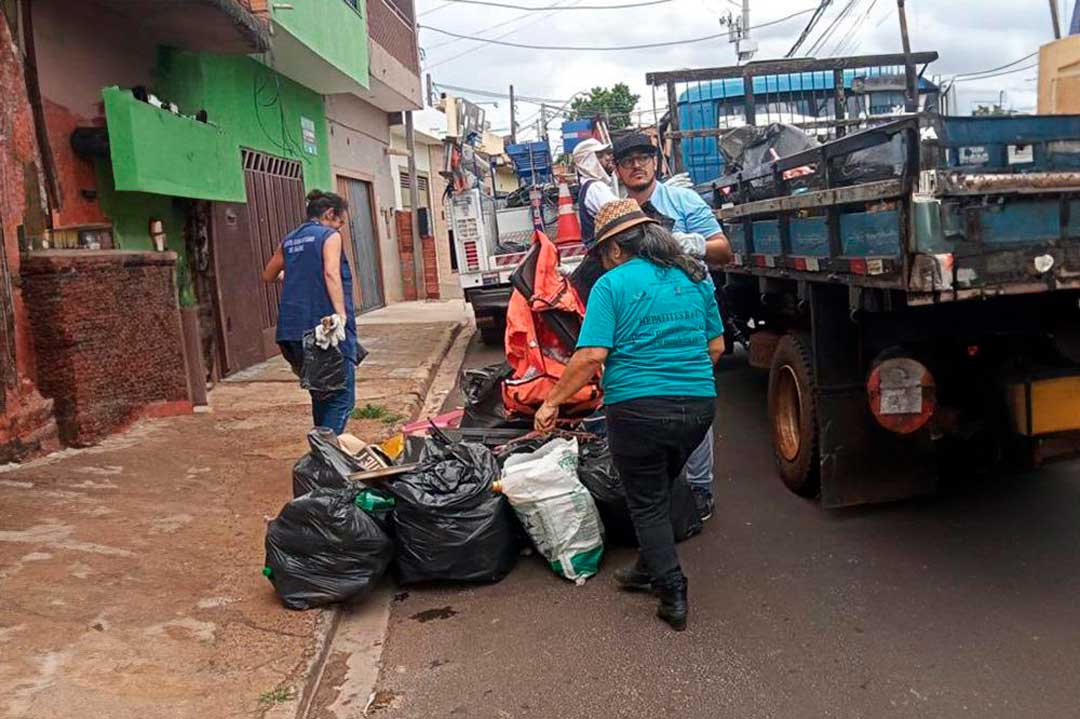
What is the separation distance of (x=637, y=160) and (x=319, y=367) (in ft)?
7.63

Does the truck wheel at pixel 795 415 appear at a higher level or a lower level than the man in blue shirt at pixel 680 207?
lower

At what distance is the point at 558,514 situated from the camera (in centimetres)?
418

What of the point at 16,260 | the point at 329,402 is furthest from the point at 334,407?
the point at 16,260

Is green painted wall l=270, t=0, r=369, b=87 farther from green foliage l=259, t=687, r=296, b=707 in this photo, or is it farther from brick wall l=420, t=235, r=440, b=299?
green foliage l=259, t=687, r=296, b=707

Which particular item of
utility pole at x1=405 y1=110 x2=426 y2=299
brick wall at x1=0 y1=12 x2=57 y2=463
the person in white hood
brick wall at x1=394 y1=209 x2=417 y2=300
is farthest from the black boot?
utility pole at x1=405 y1=110 x2=426 y2=299

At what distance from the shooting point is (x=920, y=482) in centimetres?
482

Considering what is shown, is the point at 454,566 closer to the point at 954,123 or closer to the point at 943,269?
the point at 943,269

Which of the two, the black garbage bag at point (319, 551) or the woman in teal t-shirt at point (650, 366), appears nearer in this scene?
the woman in teal t-shirt at point (650, 366)

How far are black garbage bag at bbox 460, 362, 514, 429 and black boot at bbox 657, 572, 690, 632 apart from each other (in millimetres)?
1923

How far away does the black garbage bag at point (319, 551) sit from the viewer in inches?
153

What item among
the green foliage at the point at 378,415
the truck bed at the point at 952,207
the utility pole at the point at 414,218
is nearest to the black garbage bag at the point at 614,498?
the truck bed at the point at 952,207

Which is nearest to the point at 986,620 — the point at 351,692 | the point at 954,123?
the point at 954,123

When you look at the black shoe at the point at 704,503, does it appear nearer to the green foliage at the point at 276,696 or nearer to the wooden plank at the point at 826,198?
the wooden plank at the point at 826,198

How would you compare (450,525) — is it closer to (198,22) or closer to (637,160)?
(637,160)
